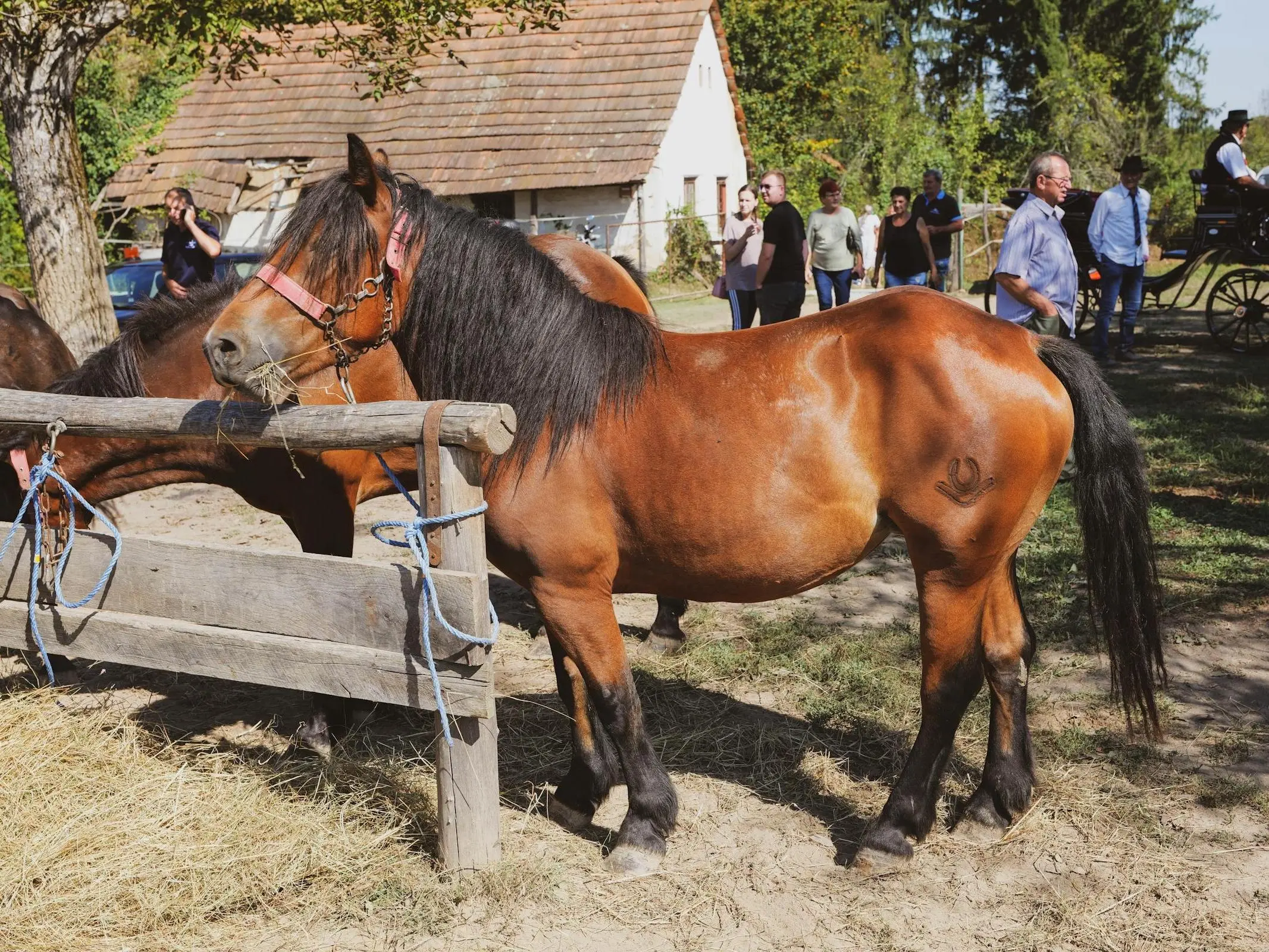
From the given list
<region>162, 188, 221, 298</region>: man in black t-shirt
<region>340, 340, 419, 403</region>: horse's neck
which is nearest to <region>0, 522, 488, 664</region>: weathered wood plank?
<region>340, 340, 419, 403</region>: horse's neck

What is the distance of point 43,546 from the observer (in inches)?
135

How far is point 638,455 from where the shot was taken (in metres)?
3.04

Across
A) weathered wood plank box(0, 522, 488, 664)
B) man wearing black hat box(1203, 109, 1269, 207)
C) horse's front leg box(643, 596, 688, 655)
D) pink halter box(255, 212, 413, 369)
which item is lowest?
horse's front leg box(643, 596, 688, 655)

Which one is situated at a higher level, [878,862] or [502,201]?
[502,201]

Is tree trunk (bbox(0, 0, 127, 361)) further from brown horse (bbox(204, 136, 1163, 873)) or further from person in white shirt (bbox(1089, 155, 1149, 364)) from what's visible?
person in white shirt (bbox(1089, 155, 1149, 364))

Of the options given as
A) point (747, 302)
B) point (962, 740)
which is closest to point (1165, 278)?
point (747, 302)

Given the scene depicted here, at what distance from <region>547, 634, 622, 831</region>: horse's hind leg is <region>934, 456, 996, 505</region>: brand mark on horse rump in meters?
1.30

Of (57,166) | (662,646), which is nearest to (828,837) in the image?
(662,646)

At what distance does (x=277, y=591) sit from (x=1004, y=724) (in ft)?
7.49

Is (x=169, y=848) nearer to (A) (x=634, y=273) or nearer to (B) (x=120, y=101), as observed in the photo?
(A) (x=634, y=273)

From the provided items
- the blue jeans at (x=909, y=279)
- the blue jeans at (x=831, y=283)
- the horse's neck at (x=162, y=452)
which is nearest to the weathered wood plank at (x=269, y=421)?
the horse's neck at (x=162, y=452)

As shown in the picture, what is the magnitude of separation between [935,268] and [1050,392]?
866cm

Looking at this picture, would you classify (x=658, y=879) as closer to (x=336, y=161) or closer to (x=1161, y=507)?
(x=1161, y=507)

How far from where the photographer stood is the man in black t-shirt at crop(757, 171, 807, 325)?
8008 millimetres
